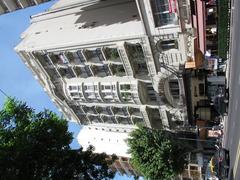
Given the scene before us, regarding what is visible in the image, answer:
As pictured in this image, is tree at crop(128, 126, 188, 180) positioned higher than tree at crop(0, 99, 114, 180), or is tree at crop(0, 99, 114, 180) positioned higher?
tree at crop(0, 99, 114, 180)

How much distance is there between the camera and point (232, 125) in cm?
3288

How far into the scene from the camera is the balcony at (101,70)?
172 feet

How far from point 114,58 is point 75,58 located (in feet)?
23.0

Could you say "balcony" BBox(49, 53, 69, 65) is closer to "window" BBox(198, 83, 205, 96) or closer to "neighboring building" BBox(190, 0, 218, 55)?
"window" BBox(198, 83, 205, 96)

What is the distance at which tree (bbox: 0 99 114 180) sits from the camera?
1121 inches

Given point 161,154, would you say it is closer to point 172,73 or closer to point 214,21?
point 172,73

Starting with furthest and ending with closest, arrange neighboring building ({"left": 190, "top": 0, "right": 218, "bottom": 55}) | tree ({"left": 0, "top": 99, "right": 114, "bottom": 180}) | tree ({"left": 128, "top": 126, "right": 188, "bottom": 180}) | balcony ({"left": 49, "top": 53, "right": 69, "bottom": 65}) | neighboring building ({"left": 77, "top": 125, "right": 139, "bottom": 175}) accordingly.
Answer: neighboring building ({"left": 77, "top": 125, "right": 139, "bottom": 175})
balcony ({"left": 49, "top": 53, "right": 69, "bottom": 65})
tree ({"left": 128, "top": 126, "right": 188, "bottom": 180})
neighboring building ({"left": 190, "top": 0, "right": 218, "bottom": 55})
tree ({"left": 0, "top": 99, "right": 114, "bottom": 180})

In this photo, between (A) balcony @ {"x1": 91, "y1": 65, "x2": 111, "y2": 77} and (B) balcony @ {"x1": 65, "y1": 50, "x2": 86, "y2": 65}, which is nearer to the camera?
(A) balcony @ {"x1": 91, "y1": 65, "x2": 111, "y2": 77}

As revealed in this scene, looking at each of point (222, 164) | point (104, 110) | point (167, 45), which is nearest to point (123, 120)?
point (104, 110)

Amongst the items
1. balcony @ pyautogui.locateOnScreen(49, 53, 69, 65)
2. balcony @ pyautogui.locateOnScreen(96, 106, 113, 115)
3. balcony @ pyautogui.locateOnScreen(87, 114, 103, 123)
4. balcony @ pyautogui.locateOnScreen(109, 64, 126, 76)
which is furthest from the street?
balcony @ pyautogui.locateOnScreen(87, 114, 103, 123)

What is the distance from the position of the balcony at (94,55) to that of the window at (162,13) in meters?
10.9

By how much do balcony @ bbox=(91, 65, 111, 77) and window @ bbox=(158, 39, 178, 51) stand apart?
10.0 meters

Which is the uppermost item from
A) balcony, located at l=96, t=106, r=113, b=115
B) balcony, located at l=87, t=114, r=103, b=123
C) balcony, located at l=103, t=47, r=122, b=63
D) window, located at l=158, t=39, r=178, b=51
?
window, located at l=158, t=39, r=178, b=51

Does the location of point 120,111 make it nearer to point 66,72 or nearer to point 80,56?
point 66,72
